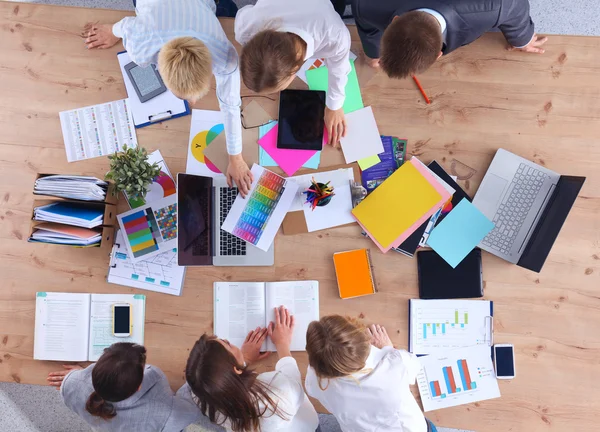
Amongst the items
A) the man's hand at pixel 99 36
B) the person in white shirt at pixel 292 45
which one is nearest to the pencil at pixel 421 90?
the person in white shirt at pixel 292 45

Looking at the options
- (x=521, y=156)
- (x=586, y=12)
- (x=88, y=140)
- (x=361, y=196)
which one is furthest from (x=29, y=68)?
(x=586, y=12)

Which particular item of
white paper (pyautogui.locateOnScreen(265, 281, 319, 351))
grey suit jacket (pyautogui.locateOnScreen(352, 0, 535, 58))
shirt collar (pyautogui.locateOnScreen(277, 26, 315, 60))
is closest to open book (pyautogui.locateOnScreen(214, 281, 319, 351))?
white paper (pyautogui.locateOnScreen(265, 281, 319, 351))

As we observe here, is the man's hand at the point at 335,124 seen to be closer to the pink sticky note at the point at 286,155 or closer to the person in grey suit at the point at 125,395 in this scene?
the pink sticky note at the point at 286,155

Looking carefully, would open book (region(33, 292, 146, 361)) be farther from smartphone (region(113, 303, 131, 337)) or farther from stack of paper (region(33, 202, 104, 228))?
stack of paper (region(33, 202, 104, 228))

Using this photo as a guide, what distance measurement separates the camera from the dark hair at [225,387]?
1.32 meters

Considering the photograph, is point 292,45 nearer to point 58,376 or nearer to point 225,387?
point 225,387

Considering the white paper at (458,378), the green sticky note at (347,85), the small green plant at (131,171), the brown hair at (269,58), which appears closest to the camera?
the brown hair at (269,58)

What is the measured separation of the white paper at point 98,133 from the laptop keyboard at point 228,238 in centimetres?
40

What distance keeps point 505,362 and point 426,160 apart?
0.76 meters

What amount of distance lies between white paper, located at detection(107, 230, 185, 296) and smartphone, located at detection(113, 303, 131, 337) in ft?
0.30

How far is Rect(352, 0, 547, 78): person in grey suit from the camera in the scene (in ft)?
3.91

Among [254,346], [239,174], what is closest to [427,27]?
[239,174]

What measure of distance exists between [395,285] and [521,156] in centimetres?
65

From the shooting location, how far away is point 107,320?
1.56 m
